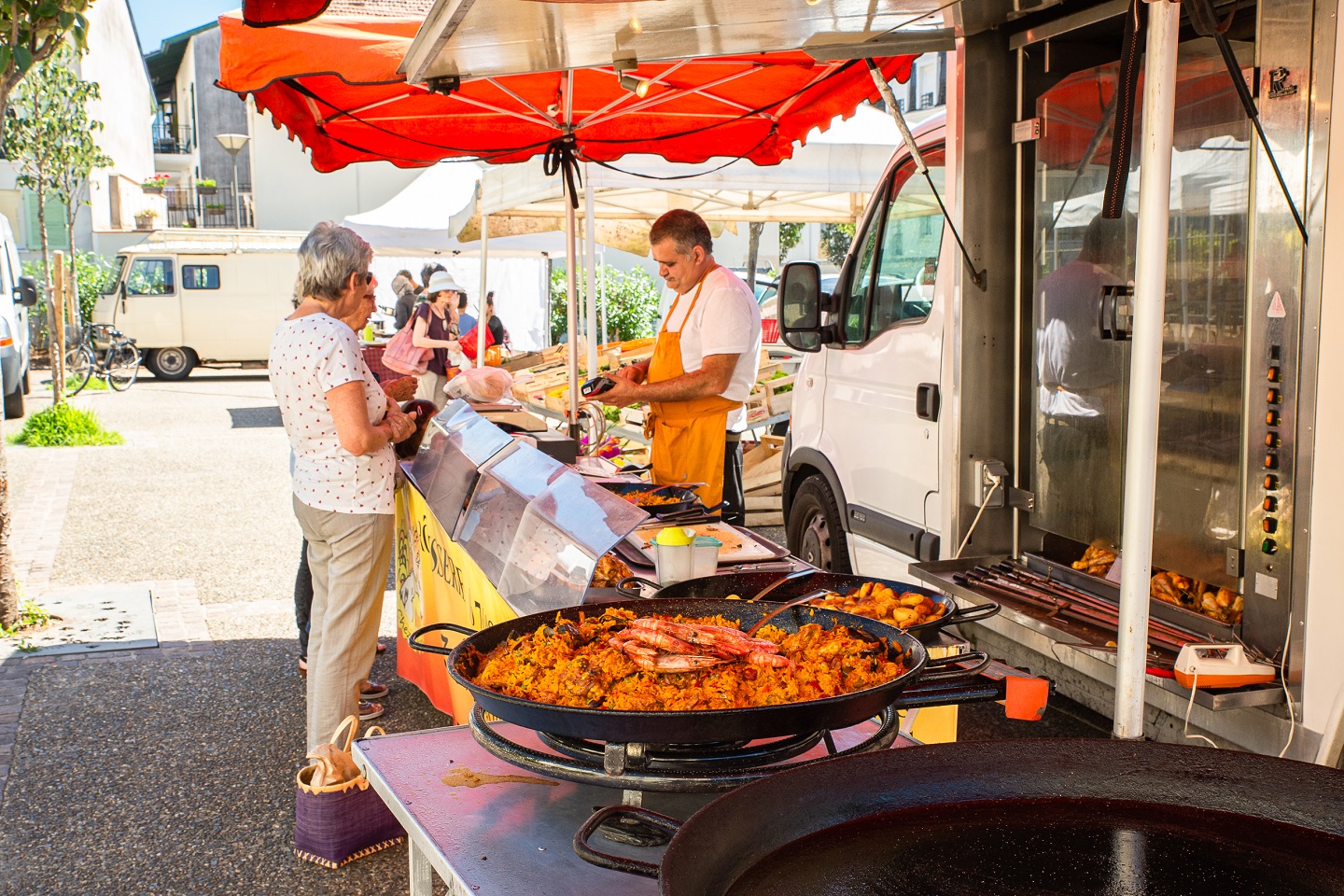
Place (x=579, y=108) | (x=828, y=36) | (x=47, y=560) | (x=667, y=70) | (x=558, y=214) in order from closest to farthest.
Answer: (x=828, y=36), (x=667, y=70), (x=579, y=108), (x=47, y=560), (x=558, y=214)

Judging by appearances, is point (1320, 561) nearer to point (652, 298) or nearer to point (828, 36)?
point (828, 36)

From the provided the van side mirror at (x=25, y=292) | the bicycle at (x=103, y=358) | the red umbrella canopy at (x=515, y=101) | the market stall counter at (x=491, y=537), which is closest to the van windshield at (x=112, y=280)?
the bicycle at (x=103, y=358)

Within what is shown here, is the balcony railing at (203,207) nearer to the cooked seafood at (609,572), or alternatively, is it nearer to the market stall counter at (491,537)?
the market stall counter at (491,537)

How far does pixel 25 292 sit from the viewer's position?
53.8 ft

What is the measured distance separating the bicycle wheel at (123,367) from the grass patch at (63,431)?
7636 millimetres

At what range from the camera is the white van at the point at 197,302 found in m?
23.9

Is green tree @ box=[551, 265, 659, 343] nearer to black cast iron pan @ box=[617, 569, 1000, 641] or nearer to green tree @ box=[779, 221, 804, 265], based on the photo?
green tree @ box=[779, 221, 804, 265]

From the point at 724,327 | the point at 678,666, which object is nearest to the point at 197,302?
the point at 724,327

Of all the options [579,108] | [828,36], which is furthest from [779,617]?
[579,108]

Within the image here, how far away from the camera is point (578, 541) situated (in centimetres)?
316

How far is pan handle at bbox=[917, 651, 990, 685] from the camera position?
204 cm

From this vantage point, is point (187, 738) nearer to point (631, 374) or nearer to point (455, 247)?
point (631, 374)

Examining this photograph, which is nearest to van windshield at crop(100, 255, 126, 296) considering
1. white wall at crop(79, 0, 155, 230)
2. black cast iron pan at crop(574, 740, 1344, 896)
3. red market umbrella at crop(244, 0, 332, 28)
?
white wall at crop(79, 0, 155, 230)

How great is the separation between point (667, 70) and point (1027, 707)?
3.72 meters
